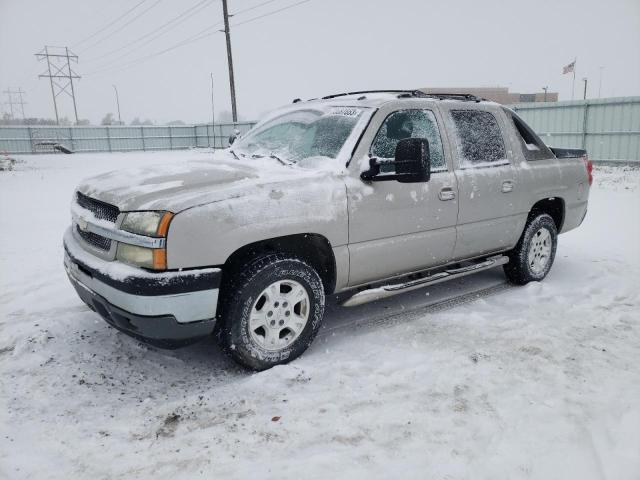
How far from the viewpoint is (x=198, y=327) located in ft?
9.90

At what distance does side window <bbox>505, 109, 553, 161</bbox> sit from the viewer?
192 inches

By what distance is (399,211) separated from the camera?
379 centimetres

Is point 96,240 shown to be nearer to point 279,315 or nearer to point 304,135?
point 279,315

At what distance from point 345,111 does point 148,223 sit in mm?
1865

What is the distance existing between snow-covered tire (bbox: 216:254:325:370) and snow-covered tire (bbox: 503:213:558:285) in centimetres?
251

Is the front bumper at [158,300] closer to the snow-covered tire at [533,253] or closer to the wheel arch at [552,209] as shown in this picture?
the snow-covered tire at [533,253]

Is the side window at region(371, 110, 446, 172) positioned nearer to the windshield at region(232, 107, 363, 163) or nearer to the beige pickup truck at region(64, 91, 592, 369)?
the beige pickup truck at region(64, 91, 592, 369)

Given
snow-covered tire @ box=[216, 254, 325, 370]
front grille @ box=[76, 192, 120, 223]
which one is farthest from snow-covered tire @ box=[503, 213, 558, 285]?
front grille @ box=[76, 192, 120, 223]

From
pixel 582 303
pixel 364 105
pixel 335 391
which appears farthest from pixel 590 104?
pixel 335 391

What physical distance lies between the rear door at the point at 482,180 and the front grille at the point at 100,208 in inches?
105

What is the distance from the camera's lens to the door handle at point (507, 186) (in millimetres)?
4529

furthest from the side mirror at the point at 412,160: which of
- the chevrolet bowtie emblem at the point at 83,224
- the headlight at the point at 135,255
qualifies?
the chevrolet bowtie emblem at the point at 83,224

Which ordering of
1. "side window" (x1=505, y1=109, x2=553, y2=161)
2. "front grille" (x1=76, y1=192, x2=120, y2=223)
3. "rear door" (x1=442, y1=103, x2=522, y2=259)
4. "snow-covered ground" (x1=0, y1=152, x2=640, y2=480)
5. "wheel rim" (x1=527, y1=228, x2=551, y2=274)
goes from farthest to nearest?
"wheel rim" (x1=527, y1=228, x2=551, y2=274), "side window" (x1=505, y1=109, x2=553, y2=161), "rear door" (x1=442, y1=103, x2=522, y2=259), "front grille" (x1=76, y1=192, x2=120, y2=223), "snow-covered ground" (x1=0, y1=152, x2=640, y2=480)

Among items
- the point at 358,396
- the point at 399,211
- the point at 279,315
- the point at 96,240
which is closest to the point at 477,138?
the point at 399,211
